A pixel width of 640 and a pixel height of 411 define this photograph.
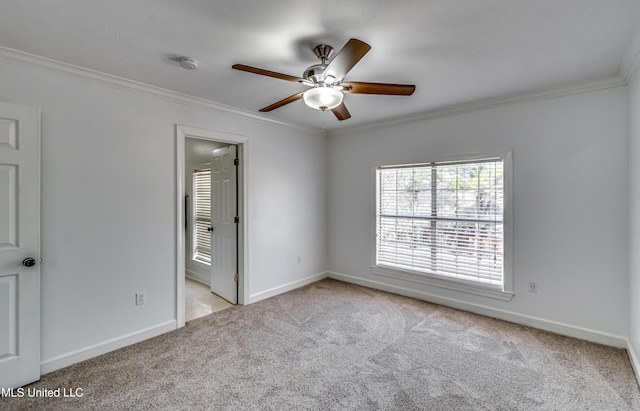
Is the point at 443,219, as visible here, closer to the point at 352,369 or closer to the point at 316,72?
the point at 352,369

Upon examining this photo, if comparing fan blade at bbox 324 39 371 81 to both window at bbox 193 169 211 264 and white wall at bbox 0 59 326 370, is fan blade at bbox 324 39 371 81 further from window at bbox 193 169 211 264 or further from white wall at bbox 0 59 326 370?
window at bbox 193 169 211 264

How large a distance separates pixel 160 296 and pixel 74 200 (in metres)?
1.18

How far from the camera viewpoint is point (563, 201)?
9.36 feet

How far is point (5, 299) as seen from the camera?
2.05 meters

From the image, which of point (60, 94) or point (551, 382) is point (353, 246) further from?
point (60, 94)

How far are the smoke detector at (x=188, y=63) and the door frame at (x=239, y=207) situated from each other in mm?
848

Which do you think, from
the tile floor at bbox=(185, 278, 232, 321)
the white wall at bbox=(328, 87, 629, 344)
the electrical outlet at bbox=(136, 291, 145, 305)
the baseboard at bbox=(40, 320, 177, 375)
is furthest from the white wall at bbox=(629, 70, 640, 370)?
the electrical outlet at bbox=(136, 291, 145, 305)

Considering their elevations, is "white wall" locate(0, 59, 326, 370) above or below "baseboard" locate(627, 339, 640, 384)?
above

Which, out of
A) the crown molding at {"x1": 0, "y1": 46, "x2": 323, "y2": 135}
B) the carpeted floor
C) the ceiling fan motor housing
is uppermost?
the crown molding at {"x1": 0, "y1": 46, "x2": 323, "y2": 135}

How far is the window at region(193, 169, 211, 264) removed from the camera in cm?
466

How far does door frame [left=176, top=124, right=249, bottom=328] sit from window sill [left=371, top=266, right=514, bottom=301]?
189 cm

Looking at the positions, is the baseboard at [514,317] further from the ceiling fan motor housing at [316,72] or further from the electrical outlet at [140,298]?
the ceiling fan motor housing at [316,72]

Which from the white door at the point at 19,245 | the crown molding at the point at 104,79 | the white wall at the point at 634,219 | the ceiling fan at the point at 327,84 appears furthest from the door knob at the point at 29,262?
the white wall at the point at 634,219

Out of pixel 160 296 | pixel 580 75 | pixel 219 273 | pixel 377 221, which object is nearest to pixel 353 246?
pixel 377 221
